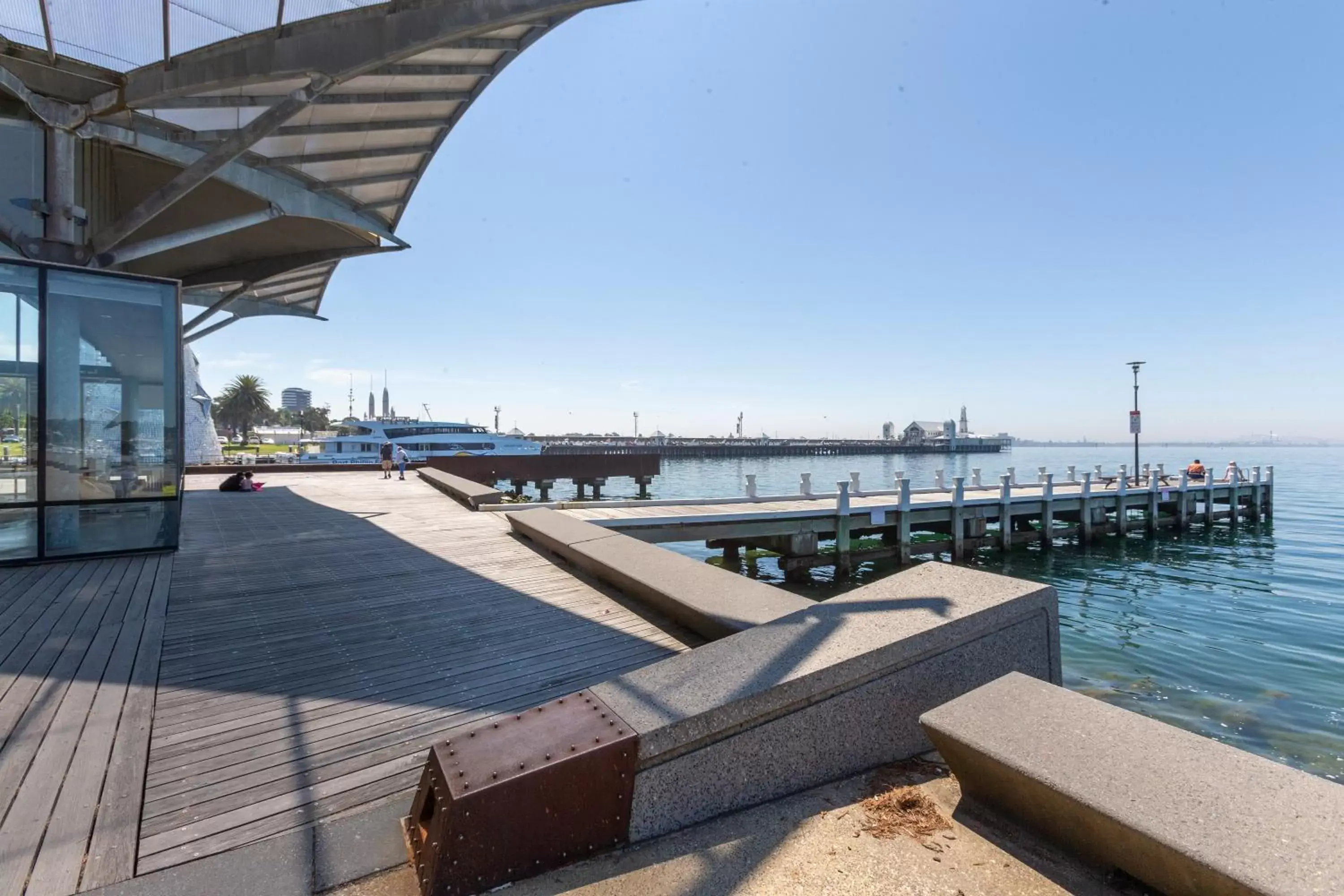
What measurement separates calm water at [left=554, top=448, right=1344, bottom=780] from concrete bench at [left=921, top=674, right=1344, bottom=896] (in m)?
6.57

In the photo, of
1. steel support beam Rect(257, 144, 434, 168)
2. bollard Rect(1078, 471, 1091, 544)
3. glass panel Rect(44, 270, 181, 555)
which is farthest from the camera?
bollard Rect(1078, 471, 1091, 544)

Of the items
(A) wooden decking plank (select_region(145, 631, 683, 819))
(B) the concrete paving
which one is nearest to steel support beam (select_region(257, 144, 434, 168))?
(A) wooden decking plank (select_region(145, 631, 683, 819))

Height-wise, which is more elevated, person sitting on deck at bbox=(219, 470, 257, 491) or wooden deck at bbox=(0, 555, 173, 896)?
person sitting on deck at bbox=(219, 470, 257, 491)

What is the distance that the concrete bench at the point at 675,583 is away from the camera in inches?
162

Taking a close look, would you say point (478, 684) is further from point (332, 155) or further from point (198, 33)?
point (332, 155)

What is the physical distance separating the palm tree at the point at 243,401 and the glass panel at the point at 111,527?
323 feet

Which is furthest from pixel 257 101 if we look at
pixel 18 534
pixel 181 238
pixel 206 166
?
pixel 18 534

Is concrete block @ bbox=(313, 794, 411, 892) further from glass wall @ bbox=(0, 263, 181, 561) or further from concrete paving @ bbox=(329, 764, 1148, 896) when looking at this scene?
glass wall @ bbox=(0, 263, 181, 561)

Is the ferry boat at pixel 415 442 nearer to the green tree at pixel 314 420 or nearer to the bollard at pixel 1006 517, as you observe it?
the bollard at pixel 1006 517

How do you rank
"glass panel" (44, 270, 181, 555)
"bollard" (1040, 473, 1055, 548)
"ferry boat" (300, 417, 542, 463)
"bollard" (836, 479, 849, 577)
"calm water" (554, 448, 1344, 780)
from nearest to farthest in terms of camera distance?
"glass panel" (44, 270, 181, 555) < "calm water" (554, 448, 1344, 780) < "bollard" (836, 479, 849, 577) < "bollard" (1040, 473, 1055, 548) < "ferry boat" (300, 417, 542, 463)

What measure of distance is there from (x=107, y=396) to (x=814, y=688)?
909cm

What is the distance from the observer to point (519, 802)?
7.52 ft

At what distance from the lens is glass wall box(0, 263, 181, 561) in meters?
7.01

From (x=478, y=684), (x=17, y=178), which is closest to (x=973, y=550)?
(x=478, y=684)
